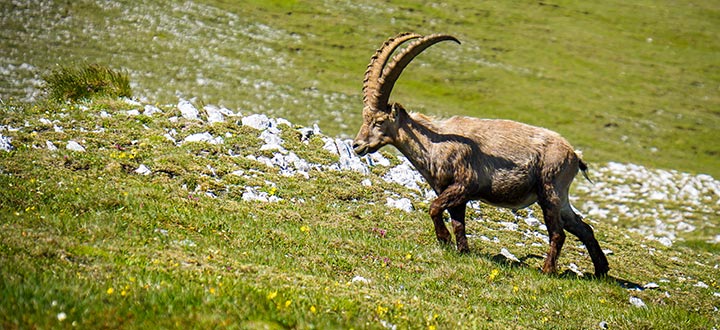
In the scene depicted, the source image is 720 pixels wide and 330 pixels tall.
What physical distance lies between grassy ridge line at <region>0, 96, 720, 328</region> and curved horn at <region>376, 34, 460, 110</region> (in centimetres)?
302

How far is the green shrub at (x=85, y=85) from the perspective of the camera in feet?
74.2

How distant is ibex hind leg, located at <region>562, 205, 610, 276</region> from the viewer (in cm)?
1480

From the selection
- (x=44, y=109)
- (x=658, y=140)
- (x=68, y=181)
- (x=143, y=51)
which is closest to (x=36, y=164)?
(x=68, y=181)

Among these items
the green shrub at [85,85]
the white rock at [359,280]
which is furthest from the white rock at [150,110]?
the white rock at [359,280]

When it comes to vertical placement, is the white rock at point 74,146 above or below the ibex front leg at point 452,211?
below

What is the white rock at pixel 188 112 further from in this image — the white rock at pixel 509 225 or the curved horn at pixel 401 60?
the white rock at pixel 509 225

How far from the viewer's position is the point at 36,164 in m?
14.4

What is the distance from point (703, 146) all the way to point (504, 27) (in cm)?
2874

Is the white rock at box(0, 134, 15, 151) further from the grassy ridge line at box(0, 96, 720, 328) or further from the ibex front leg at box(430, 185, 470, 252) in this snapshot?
the ibex front leg at box(430, 185, 470, 252)

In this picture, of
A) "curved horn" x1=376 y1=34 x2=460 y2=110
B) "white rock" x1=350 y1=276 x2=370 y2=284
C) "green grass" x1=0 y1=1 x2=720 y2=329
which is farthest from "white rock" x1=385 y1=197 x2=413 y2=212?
"white rock" x1=350 y1=276 x2=370 y2=284

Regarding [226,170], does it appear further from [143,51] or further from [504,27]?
[504,27]

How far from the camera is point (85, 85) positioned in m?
23.0

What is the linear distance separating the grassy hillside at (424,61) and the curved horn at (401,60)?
23943 mm

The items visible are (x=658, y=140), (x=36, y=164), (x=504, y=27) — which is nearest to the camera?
(x=36, y=164)
